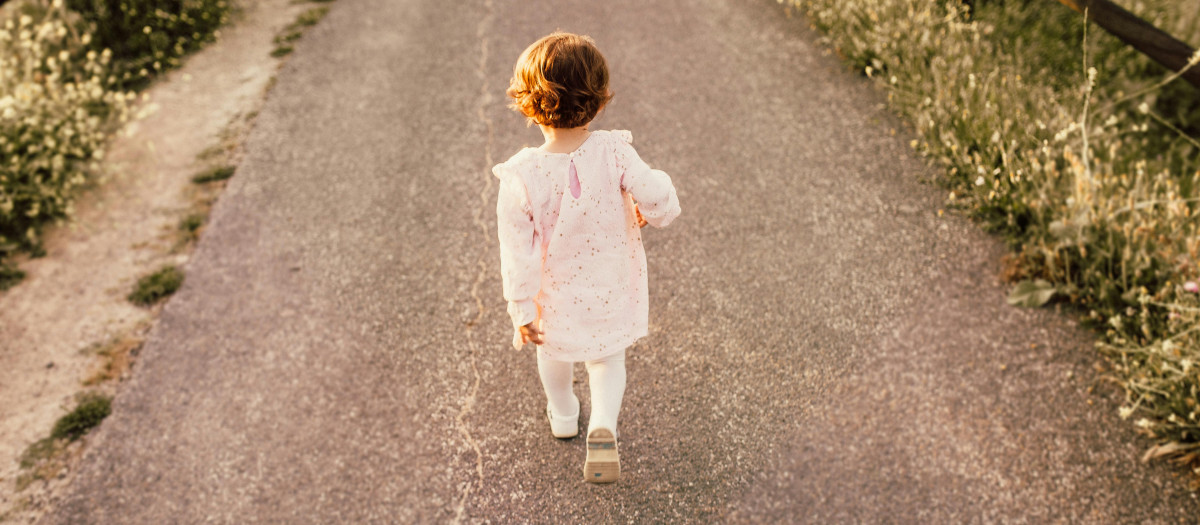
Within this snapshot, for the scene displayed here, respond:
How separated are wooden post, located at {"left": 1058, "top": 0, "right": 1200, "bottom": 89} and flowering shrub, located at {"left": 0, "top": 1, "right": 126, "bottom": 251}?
5.80 meters

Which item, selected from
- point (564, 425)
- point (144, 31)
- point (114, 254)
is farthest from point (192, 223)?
point (564, 425)

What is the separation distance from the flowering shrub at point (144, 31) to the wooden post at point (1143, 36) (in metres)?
6.17

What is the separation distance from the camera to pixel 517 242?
6.64 feet

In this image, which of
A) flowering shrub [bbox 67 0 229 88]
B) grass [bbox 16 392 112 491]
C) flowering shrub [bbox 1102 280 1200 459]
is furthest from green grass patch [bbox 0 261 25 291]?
flowering shrub [bbox 1102 280 1200 459]

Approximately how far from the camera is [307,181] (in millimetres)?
4211

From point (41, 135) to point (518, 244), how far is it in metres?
3.99

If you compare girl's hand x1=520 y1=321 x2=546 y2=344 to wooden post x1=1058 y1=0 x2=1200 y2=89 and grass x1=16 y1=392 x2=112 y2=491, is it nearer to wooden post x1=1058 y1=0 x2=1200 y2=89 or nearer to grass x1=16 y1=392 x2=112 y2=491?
grass x1=16 y1=392 x2=112 y2=491

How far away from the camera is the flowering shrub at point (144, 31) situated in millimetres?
5352

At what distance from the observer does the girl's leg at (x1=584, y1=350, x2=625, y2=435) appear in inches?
91.2

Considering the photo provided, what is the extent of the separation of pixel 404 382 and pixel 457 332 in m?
0.35

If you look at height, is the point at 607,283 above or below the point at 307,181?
above

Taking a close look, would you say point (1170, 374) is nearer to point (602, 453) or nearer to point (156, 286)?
point (602, 453)

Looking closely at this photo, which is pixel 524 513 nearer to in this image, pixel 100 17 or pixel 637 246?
pixel 637 246

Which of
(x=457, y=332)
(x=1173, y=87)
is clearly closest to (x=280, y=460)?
(x=457, y=332)
